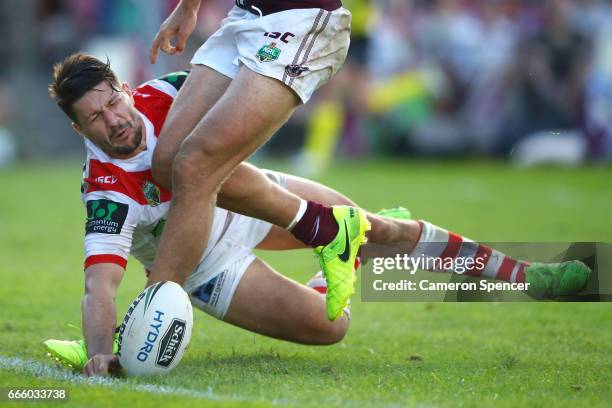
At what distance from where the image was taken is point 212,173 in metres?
5.06

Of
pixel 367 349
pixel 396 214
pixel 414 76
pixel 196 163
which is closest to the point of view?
pixel 196 163

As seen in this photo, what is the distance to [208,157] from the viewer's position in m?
5.02

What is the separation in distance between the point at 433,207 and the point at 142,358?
301 inches

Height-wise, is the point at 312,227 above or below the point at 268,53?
below

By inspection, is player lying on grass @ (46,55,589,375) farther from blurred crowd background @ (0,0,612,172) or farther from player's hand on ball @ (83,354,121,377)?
blurred crowd background @ (0,0,612,172)

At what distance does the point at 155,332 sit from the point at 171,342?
0.09 meters

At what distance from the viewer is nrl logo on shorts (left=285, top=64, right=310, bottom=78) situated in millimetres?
5207

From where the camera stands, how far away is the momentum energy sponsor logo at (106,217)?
17.2 ft

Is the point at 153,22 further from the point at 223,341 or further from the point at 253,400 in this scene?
the point at 253,400

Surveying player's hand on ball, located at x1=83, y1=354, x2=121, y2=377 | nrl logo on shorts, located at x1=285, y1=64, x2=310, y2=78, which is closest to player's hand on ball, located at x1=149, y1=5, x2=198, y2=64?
nrl logo on shorts, located at x1=285, y1=64, x2=310, y2=78

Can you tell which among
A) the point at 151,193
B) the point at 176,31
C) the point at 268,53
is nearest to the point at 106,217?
the point at 151,193

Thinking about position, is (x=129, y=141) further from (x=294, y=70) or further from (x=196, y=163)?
(x=294, y=70)

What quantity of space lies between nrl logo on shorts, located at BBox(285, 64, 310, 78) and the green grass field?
1457mm

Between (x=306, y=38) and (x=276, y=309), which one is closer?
(x=306, y=38)
